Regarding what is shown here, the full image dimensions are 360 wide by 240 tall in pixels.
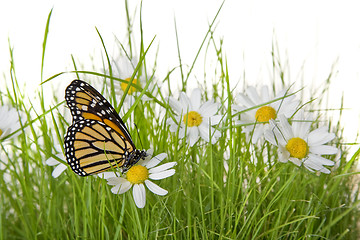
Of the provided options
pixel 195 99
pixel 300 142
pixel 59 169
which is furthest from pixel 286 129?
pixel 59 169

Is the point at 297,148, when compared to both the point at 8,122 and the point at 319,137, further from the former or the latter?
the point at 8,122

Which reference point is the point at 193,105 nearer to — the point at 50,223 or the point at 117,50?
the point at 50,223

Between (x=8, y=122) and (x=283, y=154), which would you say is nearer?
(x=283, y=154)

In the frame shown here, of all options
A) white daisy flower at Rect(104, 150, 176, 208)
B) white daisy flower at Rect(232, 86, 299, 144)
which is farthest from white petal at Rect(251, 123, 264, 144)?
white daisy flower at Rect(104, 150, 176, 208)

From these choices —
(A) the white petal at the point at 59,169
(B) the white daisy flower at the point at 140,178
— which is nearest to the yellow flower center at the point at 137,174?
(B) the white daisy flower at the point at 140,178

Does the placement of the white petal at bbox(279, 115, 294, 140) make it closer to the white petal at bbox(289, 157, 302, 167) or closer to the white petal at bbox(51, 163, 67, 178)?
the white petal at bbox(289, 157, 302, 167)

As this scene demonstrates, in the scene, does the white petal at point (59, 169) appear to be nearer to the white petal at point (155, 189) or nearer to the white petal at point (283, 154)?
the white petal at point (155, 189)
